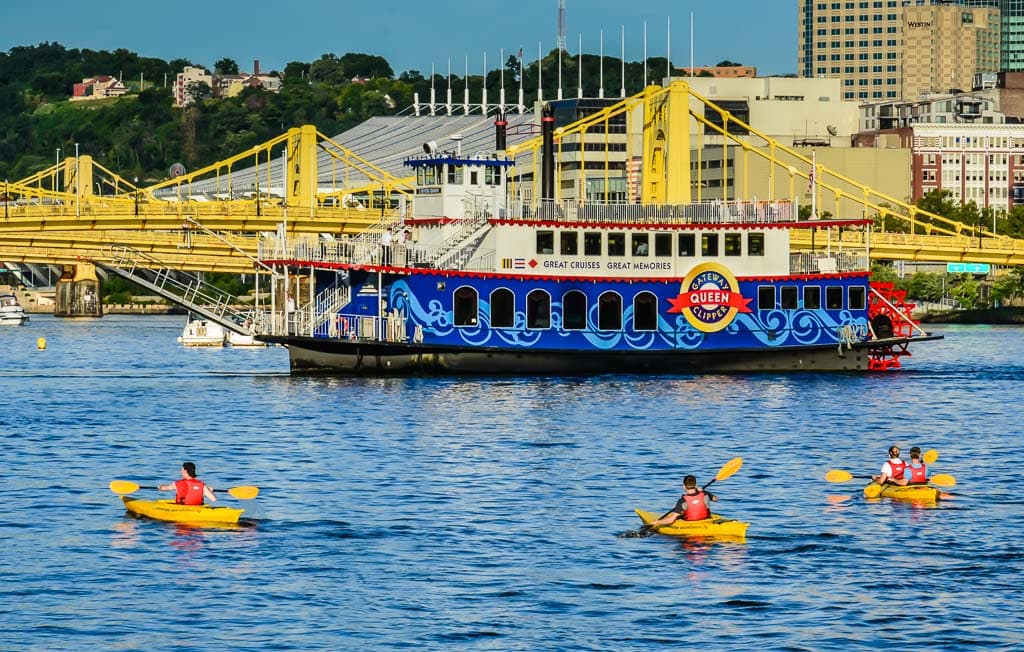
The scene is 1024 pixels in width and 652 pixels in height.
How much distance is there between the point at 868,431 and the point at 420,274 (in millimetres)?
22611

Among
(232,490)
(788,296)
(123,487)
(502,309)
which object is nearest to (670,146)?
(788,296)

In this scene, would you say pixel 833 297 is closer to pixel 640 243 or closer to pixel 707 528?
pixel 640 243

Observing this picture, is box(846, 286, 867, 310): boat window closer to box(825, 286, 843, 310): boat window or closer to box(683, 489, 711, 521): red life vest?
box(825, 286, 843, 310): boat window

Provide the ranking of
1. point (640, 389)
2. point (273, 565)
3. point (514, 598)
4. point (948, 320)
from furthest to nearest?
point (948, 320)
point (640, 389)
point (273, 565)
point (514, 598)

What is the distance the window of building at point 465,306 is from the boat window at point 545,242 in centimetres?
379

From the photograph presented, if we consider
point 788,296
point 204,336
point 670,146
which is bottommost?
point 204,336

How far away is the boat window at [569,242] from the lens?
3263 inches

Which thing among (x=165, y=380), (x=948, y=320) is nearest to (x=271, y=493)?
(x=165, y=380)

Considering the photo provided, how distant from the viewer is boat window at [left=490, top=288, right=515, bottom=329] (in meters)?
81.7

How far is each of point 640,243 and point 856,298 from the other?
34.0 feet

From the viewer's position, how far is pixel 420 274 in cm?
8069

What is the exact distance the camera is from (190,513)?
4406 cm

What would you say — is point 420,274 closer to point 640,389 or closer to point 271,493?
point 640,389

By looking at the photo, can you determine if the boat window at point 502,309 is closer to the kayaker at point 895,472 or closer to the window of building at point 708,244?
the window of building at point 708,244
